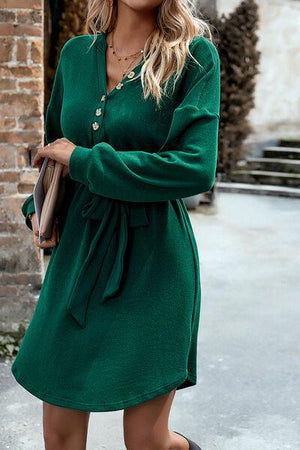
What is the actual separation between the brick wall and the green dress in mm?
1701

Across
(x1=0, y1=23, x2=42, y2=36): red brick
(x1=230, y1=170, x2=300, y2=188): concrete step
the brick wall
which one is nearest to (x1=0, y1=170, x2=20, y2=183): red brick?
the brick wall

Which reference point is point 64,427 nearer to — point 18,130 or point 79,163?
point 79,163

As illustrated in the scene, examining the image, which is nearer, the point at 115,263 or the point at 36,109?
the point at 115,263

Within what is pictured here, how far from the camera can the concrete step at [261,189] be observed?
9984 millimetres

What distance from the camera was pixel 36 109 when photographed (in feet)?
11.8

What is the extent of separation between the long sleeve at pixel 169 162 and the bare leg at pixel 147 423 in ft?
1.72

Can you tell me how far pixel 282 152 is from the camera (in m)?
11.2

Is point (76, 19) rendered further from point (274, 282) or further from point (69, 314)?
point (69, 314)

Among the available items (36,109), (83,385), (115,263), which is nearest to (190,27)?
(115,263)

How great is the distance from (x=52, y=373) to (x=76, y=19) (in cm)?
398

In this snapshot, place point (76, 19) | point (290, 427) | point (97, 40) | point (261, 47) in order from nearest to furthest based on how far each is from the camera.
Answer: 1. point (97, 40)
2. point (290, 427)
3. point (76, 19)
4. point (261, 47)

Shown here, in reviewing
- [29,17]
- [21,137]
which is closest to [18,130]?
[21,137]

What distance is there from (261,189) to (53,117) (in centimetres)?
816

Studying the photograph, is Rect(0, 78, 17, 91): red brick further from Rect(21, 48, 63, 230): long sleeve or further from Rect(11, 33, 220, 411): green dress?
Rect(11, 33, 220, 411): green dress
